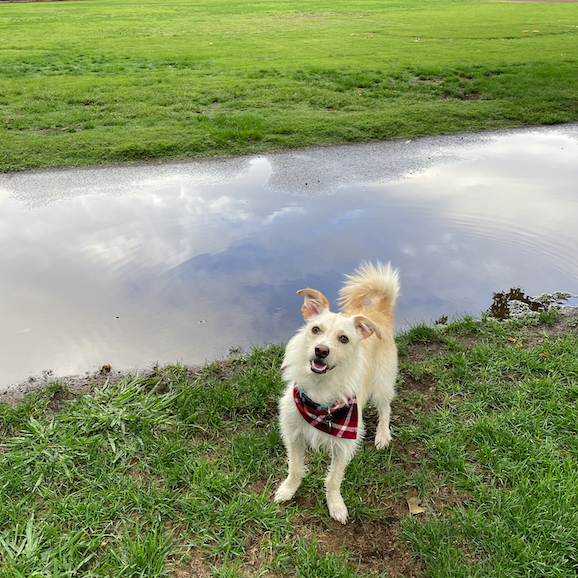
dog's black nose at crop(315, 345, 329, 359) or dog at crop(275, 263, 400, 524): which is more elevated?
dog's black nose at crop(315, 345, 329, 359)

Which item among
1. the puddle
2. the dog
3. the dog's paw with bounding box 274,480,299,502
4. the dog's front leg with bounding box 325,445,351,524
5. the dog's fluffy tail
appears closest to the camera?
the dog

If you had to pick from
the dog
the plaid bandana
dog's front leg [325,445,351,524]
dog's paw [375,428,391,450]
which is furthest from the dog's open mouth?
dog's paw [375,428,391,450]

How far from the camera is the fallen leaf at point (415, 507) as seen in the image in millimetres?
2822

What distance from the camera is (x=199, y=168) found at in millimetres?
7871

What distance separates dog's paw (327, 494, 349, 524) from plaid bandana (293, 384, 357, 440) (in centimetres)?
45

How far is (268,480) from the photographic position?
9.80ft

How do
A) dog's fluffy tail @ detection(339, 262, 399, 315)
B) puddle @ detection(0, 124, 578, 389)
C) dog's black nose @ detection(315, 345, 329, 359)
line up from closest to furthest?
1. dog's black nose @ detection(315, 345, 329, 359)
2. dog's fluffy tail @ detection(339, 262, 399, 315)
3. puddle @ detection(0, 124, 578, 389)

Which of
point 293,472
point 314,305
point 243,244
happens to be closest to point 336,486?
point 293,472

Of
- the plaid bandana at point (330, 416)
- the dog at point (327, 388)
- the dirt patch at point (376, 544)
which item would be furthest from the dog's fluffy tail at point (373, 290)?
the dirt patch at point (376, 544)

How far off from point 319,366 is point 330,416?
39 centimetres

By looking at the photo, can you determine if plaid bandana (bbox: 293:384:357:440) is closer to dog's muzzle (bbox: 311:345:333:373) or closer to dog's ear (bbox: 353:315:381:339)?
dog's muzzle (bbox: 311:345:333:373)

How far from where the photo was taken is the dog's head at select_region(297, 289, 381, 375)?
7.89ft

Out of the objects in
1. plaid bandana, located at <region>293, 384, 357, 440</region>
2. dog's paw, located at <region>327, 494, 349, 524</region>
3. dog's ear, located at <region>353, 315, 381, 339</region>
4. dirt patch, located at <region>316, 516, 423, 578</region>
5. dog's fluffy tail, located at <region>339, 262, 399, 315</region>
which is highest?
dog's ear, located at <region>353, 315, 381, 339</region>

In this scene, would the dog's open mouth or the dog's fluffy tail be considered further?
the dog's fluffy tail
